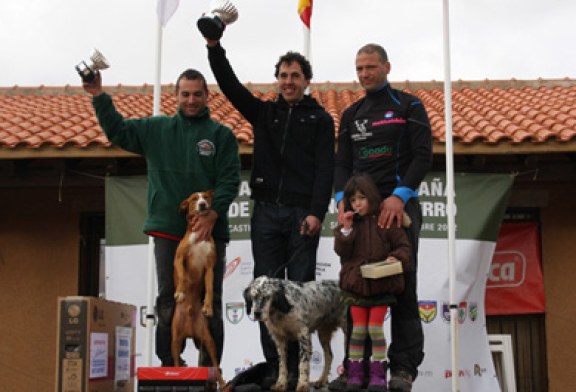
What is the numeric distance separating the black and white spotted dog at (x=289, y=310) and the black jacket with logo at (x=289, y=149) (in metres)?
0.52

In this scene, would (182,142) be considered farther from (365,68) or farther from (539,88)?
(539,88)

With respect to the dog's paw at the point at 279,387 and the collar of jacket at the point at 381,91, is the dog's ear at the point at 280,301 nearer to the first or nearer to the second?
the dog's paw at the point at 279,387

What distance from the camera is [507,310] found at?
409 inches

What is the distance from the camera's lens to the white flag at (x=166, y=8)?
8648mm

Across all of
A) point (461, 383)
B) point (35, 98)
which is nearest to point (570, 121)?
point (461, 383)

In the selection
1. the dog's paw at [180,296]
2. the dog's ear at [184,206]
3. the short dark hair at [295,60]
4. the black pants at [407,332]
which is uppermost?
the short dark hair at [295,60]

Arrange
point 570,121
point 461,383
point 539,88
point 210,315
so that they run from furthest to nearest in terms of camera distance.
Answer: point 539,88
point 570,121
point 461,383
point 210,315

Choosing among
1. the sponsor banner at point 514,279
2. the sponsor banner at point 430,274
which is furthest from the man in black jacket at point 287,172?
the sponsor banner at point 514,279

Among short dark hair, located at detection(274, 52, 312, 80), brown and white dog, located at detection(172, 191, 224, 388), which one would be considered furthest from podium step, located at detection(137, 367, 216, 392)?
short dark hair, located at detection(274, 52, 312, 80)

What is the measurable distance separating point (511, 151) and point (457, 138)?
59 centimetres

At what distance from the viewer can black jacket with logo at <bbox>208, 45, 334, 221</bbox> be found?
211 inches

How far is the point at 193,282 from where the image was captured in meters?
5.13

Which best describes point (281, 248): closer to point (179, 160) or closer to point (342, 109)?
point (179, 160)

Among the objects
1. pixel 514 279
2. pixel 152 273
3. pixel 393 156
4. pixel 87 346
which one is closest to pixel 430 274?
pixel 514 279
